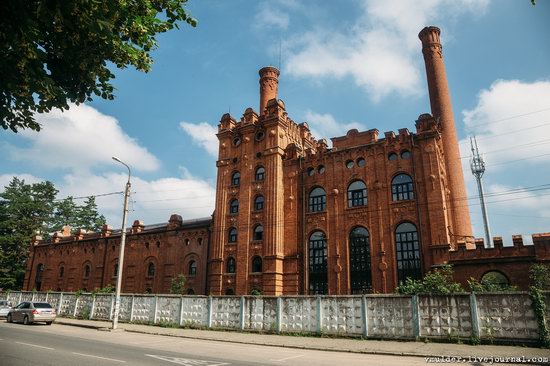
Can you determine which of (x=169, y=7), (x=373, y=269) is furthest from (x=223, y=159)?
(x=169, y=7)

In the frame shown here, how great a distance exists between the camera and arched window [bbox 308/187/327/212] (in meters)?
30.1

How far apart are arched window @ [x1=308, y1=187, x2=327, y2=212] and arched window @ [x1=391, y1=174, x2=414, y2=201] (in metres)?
5.49

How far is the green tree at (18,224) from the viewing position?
49.8 meters

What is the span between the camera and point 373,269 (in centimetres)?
2622

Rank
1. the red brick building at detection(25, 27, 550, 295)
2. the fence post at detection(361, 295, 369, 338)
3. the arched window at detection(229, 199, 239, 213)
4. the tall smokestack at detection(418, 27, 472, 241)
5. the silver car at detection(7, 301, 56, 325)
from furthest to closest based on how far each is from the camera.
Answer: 1. the arched window at detection(229, 199, 239, 213)
2. the tall smokestack at detection(418, 27, 472, 241)
3. the red brick building at detection(25, 27, 550, 295)
4. the silver car at detection(7, 301, 56, 325)
5. the fence post at detection(361, 295, 369, 338)

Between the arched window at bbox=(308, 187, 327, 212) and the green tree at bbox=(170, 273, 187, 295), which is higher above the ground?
the arched window at bbox=(308, 187, 327, 212)

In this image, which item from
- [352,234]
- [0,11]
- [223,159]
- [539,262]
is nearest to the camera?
[0,11]

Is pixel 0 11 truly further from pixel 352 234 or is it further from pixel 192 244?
pixel 192 244

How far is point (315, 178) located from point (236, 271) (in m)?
10.2

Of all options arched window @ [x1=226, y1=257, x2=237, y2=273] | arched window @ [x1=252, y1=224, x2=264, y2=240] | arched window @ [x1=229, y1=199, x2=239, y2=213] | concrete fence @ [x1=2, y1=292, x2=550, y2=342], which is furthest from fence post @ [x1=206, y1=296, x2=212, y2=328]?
arched window @ [x1=229, y1=199, x2=239, y2=213]

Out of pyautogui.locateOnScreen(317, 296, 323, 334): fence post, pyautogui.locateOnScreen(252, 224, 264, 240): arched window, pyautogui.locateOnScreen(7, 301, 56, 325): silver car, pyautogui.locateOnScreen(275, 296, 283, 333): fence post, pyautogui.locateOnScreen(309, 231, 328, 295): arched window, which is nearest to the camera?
pyautogui.locateOnScreen(317, 296, 323, 334): fence post

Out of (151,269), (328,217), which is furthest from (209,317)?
(151,269)

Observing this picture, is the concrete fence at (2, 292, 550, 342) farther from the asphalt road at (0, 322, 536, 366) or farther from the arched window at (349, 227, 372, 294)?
the arched window at (349, 227, 372, 294)

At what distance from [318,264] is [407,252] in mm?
6733
